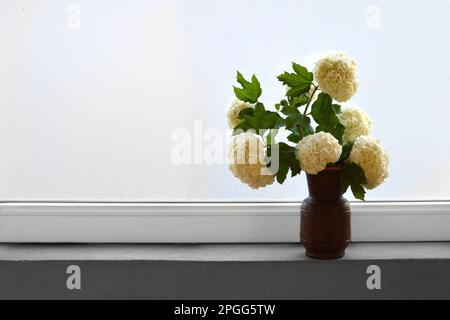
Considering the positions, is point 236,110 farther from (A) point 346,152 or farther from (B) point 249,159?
(A) point 346,152

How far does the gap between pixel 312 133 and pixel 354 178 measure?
12cm

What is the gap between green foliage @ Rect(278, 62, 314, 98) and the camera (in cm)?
121

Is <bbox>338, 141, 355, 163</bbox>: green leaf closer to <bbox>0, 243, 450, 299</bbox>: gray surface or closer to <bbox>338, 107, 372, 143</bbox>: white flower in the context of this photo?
<bbox>338, 107, 372, 143</bbox>: white flower

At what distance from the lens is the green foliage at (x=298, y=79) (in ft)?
3.96

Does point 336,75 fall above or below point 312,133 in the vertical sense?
above

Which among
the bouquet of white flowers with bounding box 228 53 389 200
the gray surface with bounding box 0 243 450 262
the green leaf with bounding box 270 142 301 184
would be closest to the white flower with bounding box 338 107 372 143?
the bouquet of white flowers with bounding box 228 53 389 200

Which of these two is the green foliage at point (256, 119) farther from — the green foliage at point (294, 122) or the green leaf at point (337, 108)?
the green leaf at point (337, 108)

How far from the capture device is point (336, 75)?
1149 millimetres

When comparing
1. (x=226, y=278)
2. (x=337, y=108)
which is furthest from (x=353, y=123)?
(x=226, y=278)

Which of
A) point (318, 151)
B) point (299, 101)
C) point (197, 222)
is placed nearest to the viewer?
point (318, 151)

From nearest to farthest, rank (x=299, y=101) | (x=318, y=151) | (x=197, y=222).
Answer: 1. (x=318, y=151)
2. (x=299, y=101)
3. (x=197, y=222)

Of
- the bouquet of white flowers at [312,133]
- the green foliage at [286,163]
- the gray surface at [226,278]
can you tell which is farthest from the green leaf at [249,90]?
the gray surface at [226,278]

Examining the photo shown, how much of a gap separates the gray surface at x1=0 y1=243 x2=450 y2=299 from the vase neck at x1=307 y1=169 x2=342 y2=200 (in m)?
0.14

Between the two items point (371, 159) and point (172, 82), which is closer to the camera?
point (371, 159)
